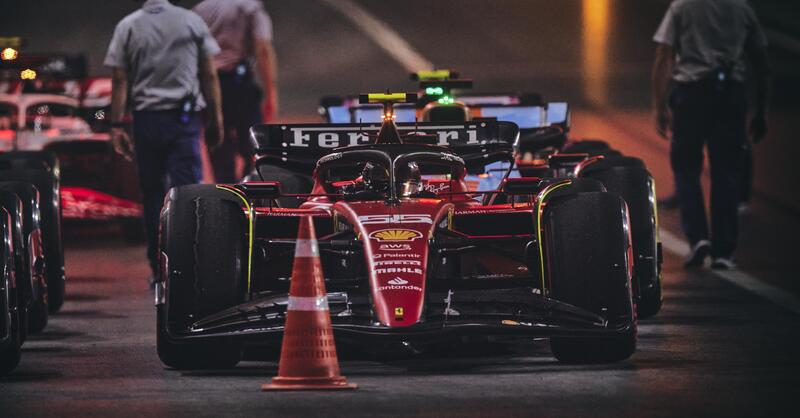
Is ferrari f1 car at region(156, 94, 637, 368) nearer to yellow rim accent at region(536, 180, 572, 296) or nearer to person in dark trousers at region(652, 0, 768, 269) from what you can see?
yellow rim accent at region(536, 180, 572, 296)

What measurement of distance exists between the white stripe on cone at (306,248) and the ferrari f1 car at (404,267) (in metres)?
0.35

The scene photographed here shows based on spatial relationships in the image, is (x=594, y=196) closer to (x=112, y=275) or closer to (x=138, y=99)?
(x=138, y=99)

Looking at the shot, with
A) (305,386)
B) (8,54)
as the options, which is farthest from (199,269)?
(8,54)

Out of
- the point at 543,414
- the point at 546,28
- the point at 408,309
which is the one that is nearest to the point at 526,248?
the point at 408,309

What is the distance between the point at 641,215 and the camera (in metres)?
12.2

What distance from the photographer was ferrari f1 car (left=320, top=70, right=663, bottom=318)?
1208 cm

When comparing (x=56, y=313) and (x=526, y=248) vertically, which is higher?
(x=526, y=248)

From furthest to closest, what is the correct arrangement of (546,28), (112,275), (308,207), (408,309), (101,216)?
(546,28)
(101,216)
(112,275)
(308,207)
(408,309)

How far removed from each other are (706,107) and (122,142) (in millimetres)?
4486

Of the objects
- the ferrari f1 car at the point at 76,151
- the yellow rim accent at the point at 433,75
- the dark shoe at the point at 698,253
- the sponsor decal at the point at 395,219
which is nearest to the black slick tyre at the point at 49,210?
the sponsor decal at the point at 395,219

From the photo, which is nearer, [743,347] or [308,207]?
[743,347]

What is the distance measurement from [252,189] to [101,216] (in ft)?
24.5

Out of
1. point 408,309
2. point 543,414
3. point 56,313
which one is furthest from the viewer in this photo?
point 56,313

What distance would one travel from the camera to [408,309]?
940cm
